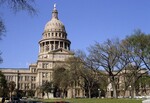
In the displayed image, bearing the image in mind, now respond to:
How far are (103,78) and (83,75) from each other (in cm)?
927

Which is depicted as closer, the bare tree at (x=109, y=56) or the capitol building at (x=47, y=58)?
the bare tree at (x=109, y=56)

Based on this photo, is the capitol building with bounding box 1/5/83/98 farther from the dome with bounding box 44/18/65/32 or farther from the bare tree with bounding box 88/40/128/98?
the bare tree with bounding box 88/40/128/98

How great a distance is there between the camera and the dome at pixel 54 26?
163m

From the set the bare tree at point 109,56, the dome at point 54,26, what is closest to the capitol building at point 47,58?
the dome at point 54,26

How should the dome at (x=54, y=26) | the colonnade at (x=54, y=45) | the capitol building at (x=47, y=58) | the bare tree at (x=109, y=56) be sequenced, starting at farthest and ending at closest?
the dome at (x=54, y=26) → the colonnade at (x=54, y=45) → the capitol building at (x=47, y=58) → the bare tree at (x=109, y=56)

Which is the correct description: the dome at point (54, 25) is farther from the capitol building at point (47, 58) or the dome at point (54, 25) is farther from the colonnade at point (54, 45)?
the colonnade at point (54, 45)

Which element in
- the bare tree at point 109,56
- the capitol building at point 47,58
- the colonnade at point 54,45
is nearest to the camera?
the bare tree at point 109,56

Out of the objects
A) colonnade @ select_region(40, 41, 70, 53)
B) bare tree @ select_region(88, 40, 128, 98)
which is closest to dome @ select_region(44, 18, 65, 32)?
colonnade @ select_region(40, 41, 70, 53)

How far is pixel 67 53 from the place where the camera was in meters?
146

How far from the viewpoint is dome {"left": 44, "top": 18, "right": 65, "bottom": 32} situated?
163 m

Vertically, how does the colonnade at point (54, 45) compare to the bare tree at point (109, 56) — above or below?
above

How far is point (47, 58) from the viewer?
150 m

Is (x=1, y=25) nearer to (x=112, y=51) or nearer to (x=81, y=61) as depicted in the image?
(x=112, y=51)

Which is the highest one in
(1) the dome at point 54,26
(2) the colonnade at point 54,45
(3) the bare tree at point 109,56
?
(1) the dome at point 54,26
